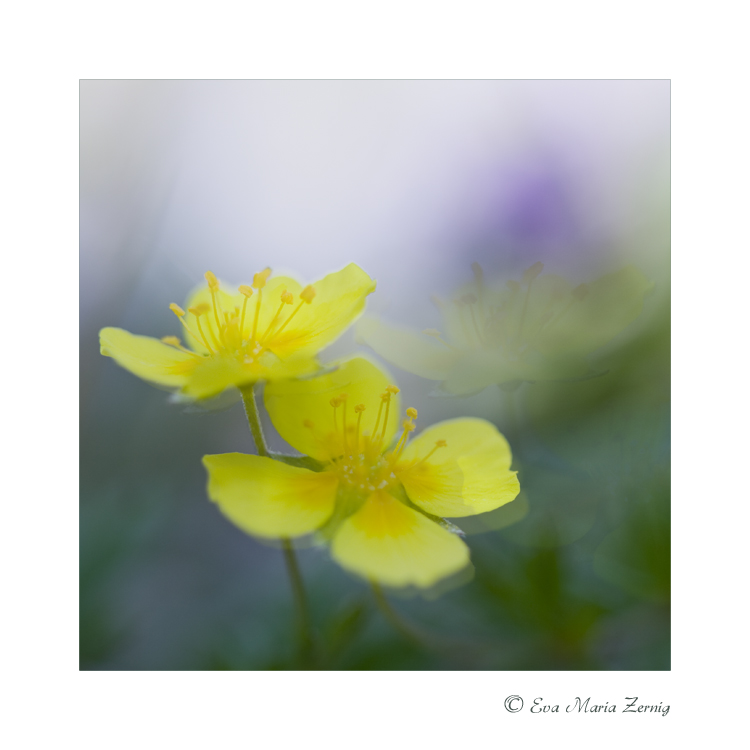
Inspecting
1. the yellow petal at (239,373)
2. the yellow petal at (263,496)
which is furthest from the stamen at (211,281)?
the yellow petal at (263,496)

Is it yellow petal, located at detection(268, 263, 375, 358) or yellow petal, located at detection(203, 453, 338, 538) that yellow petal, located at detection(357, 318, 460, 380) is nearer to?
yellow petal, located at detection(268, 263, 375, 358)

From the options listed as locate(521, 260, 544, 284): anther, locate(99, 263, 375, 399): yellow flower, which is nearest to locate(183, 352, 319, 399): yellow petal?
locate(99, 263, 375, 399): yellow flower

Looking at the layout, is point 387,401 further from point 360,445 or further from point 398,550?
point 398,550

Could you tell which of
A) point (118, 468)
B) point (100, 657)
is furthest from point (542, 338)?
point (100, 657)

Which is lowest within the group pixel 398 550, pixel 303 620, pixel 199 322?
pixel 303 620

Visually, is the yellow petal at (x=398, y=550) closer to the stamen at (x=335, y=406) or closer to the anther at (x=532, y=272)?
the stamen at (x=335, y=406)

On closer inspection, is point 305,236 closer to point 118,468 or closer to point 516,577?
point 118,468

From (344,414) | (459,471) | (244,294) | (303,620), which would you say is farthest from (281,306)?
(303,620)
